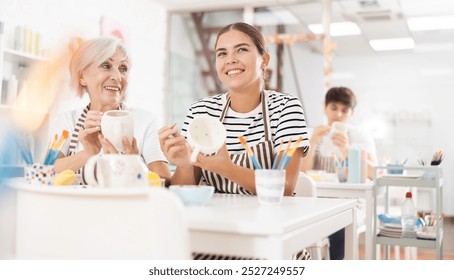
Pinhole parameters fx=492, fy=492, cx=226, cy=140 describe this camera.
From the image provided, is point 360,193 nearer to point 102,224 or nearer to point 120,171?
point 120,171

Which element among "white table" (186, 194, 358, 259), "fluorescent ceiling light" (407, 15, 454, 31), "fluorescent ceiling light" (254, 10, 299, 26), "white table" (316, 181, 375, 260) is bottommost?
"white table" (316, 181, 375, 260)

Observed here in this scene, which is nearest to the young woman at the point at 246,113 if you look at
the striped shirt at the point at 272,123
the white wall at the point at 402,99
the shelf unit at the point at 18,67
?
the striped shirt at the point at 272,123

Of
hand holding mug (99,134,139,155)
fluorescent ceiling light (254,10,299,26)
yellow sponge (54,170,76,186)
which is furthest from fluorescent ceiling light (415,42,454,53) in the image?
yellow sponge (54,170,76,186)

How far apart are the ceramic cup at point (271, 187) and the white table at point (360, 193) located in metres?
1.41

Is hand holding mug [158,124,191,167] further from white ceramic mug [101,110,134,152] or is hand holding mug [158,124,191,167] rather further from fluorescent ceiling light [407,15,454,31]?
fluorescent ceiling light [407,15,454,31]

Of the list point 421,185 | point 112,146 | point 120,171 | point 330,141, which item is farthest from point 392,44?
point 120,171

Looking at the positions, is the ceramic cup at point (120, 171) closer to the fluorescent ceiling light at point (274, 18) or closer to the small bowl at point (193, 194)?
the small bowl at point (193, 194)

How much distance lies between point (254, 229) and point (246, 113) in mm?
841

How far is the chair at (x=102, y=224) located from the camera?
2.51 feet

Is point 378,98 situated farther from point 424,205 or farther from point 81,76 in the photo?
point 81,76

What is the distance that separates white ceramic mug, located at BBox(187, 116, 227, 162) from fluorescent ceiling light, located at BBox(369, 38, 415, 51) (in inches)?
138

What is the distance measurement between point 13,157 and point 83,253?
1.08 meters

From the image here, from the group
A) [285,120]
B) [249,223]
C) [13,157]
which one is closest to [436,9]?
[285,120]

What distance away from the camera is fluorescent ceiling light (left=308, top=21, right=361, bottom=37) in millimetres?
4617
